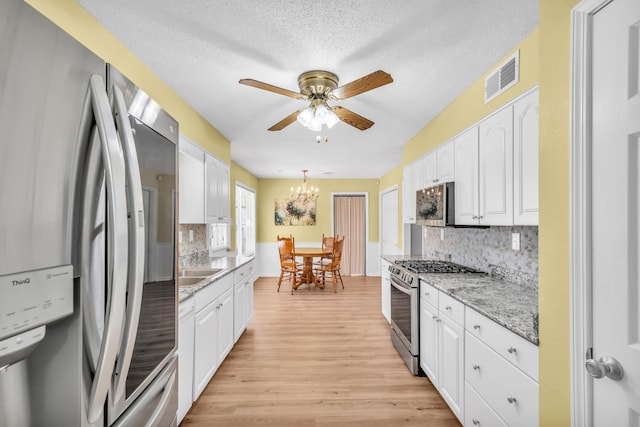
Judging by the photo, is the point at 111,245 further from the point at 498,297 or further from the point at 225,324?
the point at 225,324

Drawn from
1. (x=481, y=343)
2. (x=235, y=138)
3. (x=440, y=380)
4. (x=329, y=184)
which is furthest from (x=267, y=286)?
Answer: (x=481, y=343)

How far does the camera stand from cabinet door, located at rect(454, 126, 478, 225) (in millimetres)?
2297

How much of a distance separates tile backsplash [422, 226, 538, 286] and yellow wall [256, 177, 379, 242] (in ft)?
12.0

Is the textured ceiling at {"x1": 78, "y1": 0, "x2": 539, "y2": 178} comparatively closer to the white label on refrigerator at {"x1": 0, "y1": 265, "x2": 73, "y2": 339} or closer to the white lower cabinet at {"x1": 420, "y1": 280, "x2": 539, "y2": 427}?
the white label on refrigerator at {"x1": 0, "y1": 265, "x2": 73, "y2": 339}

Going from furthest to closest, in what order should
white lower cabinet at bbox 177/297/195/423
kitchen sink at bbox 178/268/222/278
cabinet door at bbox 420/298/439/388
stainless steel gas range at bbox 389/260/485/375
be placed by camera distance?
kitchen sink at bbox 178/268/222/278
stainless steel gas range at bbox 389/260/485/375
cabinet door at bbox 420/298/439/388
white lower cabinet at bbox 177/297/195/423

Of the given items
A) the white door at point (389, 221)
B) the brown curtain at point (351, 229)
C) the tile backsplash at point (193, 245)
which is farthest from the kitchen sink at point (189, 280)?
the brown curtain at point (351, 229)

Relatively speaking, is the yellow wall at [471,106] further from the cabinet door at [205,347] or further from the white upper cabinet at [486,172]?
the cabinet door at [205,347]

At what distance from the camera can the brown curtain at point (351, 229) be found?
23.9 feet

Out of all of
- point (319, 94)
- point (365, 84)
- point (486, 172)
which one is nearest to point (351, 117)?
point (319, 94)

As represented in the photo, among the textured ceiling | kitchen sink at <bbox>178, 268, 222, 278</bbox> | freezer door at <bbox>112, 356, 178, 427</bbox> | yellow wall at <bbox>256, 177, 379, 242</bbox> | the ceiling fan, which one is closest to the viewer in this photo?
freezer door at <bbox>112, 356, 178, 427</bbox>

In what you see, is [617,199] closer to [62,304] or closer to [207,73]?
[62,304]

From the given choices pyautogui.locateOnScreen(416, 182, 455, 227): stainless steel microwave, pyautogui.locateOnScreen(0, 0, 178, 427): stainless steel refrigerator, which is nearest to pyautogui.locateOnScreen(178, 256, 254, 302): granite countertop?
pyautogui.locateOnScreen(0, 0, 178, 427): stainless steel refrigerator

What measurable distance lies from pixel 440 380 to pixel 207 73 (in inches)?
107

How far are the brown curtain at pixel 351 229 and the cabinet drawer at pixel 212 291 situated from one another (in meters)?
4.64
